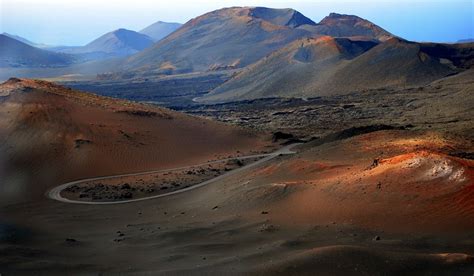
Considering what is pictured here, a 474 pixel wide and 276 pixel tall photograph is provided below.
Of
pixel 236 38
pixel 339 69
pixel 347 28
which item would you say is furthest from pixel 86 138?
pixel 347 28

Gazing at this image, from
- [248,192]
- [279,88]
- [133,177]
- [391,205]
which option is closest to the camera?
[391,205]

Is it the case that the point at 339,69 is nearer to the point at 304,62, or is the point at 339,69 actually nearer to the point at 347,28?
the point at 304,62

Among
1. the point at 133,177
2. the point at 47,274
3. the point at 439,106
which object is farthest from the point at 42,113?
the point at 439,106

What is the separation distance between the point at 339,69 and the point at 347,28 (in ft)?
284

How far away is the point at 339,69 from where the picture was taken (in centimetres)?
9694

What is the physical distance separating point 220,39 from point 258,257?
166 meters

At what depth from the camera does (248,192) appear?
21.8m

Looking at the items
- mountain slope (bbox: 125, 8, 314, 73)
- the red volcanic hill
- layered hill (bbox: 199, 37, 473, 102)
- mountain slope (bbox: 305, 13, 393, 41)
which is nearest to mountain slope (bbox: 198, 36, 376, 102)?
layered hill (bbox: 199, 37, 473, 102)

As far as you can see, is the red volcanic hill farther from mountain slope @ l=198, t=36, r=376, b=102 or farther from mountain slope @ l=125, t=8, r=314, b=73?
mountain slope @ l=125, t=8, r=314, b=73

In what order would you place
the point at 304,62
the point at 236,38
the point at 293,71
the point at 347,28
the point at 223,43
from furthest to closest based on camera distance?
the point at 347,28, the point at 223,43, the point at 236,38, the point at 304,62, the point at 293,71

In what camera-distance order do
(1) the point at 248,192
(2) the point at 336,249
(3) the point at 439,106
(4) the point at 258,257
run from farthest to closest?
(3) the point at 439,106, (1) the point at 248,192, (4) the point at 258,257, (2) the point at 336,249

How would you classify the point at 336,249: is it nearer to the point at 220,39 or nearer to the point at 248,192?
the point at 248,192

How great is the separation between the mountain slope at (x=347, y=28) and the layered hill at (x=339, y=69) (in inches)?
2330

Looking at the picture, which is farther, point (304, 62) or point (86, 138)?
point (304, 62)
